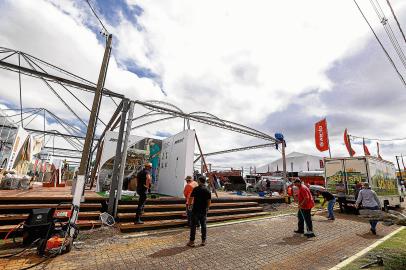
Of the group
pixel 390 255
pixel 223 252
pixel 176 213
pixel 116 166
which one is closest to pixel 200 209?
pixel 223 252

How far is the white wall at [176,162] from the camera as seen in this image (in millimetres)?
11475

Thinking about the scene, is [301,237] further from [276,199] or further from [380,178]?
[380,178]

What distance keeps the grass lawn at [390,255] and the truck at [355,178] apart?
208 inches

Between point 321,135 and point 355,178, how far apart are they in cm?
694

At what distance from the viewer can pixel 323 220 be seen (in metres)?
10.7

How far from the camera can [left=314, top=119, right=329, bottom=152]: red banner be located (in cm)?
1888

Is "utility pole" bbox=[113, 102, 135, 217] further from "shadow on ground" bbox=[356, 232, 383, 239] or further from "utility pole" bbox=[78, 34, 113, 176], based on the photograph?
"shadow on ground" bbox=[356, 232, 383, 239]

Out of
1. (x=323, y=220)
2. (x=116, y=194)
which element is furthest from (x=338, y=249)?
(x=116, y=194)

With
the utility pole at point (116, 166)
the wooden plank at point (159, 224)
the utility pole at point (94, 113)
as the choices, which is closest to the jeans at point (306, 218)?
the wooden plank at point (159, 224)

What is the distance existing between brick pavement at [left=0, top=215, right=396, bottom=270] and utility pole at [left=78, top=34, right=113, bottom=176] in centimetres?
221

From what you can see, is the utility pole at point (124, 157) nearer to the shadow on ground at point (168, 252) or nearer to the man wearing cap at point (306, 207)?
the shadow on ground at point (168, 252)

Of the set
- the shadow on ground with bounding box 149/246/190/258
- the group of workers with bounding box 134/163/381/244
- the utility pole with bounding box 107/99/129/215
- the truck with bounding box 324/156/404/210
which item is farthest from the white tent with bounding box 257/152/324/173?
the shadow on ground with bounding box 149/246/190/258

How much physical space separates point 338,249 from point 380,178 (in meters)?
10.3

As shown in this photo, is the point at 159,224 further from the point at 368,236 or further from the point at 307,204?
the point at 368,236
